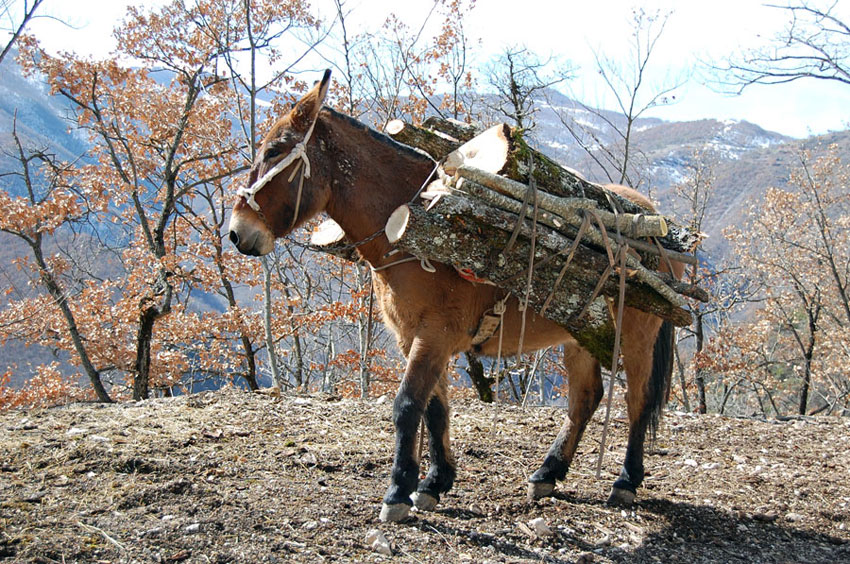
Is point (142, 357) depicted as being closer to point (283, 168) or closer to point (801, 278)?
point (283, 168)

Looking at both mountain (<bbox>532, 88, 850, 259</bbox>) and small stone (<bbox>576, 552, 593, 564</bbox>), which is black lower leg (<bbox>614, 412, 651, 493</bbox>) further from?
mountain (<bbox>532, 88, 850, 259</bbox>)

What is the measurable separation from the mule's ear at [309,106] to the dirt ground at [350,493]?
2.60 m

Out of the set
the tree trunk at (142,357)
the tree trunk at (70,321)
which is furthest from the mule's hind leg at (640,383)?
the tree trunk at (70,321)

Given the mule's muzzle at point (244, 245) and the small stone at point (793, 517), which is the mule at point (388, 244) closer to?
the mule's muzzle at point (244, 245)

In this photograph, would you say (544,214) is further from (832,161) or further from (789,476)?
(832,161)

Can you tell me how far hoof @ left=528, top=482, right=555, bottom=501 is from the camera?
4.93 m

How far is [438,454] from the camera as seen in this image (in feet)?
15.3

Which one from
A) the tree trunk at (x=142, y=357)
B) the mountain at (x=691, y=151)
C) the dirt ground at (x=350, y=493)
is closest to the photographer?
the dirt ground at (x=350, y=493)

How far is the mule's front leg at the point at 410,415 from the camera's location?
4092 millimetres

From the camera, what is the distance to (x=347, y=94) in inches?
656

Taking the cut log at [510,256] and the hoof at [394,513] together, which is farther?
the hoof at [394,513]

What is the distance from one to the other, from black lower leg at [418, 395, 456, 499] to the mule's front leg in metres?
0.43

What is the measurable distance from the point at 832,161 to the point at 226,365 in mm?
22143

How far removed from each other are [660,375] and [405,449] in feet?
8.34
